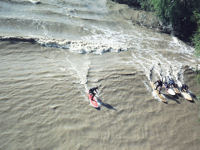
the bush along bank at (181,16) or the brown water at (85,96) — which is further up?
the bush along bank at (181,16)

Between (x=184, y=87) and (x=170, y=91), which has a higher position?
(x=184, y=87)

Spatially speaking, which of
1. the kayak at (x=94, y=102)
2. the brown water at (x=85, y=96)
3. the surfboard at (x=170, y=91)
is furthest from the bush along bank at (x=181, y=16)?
the kayak at (x=94, y=102)

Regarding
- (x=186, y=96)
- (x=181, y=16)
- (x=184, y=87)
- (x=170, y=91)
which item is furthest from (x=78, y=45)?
(x=181, y=16)

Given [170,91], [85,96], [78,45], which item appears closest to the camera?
[85,96]

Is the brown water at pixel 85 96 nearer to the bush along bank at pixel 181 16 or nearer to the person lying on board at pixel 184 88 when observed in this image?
the person lying on board at pixel 184 88

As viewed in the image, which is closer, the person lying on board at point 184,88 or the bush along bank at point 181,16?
the person lying on board at point 184,88

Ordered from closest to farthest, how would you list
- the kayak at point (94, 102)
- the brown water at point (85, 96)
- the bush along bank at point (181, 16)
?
1. the brown water at point (85, 96)
2. the kayak at point (94, 102)
3. the bush along bank at point (181, 16)

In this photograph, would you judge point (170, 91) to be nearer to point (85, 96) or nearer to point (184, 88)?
point (184, 88)

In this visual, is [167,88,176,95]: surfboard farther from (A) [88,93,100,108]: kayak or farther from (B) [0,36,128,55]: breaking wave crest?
(B) [0,36,128,55]: breaking wave crest

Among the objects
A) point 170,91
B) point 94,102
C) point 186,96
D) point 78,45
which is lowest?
point 94,102
